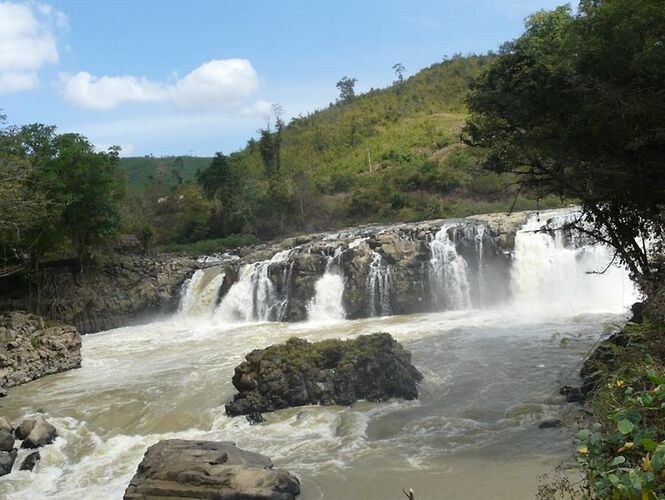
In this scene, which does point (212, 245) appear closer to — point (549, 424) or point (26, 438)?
point (26, 438)

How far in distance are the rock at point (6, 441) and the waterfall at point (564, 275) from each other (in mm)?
14916

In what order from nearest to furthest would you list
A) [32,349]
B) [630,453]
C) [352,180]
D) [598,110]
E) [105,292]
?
[630,453]
[598,110]
[32,349]
[105,292]
[352,180]

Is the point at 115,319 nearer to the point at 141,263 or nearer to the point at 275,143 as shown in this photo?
the point at 141,263

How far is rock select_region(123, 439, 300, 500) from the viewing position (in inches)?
281

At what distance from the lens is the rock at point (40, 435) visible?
982cm

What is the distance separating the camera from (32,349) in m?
16.2

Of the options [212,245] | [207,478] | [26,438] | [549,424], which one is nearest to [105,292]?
[212,245]

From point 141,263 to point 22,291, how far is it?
4849mm

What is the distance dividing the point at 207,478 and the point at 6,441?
4285mm

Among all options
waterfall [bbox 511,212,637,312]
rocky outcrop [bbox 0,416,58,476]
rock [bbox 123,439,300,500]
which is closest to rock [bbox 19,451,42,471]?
rocky outcrop [bbox 0,416,58,476]

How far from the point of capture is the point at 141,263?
25891 millimetres

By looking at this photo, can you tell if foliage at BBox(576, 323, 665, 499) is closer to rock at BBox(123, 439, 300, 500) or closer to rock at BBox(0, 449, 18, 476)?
rock at BBox(123, 439, 300, 500)

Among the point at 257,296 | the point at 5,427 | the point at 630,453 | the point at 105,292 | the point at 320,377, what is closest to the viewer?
the point at 630,453

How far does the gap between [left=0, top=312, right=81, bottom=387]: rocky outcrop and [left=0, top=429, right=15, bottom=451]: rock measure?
5732 mm
